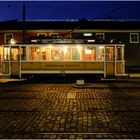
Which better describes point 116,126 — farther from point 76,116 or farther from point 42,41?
point 42,41

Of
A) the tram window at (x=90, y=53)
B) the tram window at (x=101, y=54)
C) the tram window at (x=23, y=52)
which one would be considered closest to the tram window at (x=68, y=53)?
the tram window at (x=90, y=53)

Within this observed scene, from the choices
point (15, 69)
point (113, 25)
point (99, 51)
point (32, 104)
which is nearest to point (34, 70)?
point (15, 69)

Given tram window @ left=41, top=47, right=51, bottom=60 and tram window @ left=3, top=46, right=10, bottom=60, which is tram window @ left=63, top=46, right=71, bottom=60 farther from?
tram window @ left=3, top=46, right=10, bottom=60

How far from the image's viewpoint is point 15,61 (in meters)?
26.0

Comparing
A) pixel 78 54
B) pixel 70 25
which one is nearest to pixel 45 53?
pixel 78 54

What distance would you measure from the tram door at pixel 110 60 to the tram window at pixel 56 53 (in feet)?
11.2

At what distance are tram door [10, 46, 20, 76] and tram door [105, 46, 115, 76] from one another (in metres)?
6.59

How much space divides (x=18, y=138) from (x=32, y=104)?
5804 millimetres

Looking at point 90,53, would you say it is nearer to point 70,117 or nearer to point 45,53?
point 45,53

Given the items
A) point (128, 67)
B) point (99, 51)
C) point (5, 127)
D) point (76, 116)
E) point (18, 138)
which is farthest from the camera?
point (128, 67)

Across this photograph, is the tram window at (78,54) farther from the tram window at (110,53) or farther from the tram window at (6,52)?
the tram window at (6,52)

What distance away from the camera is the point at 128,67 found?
40344 millimetres

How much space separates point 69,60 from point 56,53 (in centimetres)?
111

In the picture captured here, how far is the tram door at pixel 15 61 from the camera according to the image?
2591 centimetres
